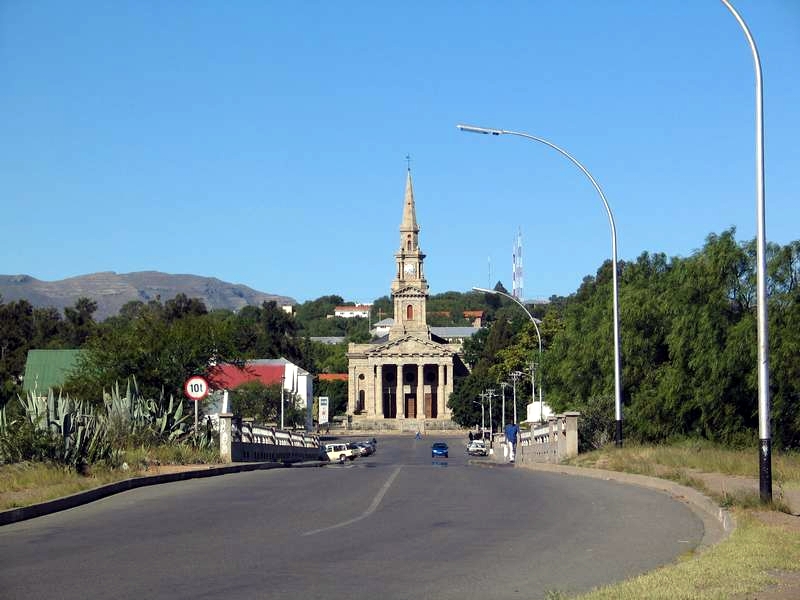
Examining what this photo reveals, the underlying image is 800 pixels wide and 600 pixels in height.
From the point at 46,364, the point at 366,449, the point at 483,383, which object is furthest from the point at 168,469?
the point at 483,383

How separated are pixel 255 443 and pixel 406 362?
130513 millimetres

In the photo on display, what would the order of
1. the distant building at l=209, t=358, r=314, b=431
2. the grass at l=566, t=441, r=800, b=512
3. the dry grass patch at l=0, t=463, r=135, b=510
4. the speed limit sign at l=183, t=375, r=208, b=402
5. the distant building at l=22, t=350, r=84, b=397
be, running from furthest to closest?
the distant building at l=209, t=358, r=314, b=431
the distant building at l=22, t=350, r=84, b=397
the speed limit sign at l=183, t=375, r=208, b=402
the grass at l=566, t=441, r=800, b=512
the dry grass patch at l=0, t=463, r=135, b=510

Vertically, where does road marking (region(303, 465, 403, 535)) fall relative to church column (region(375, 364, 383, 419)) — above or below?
below

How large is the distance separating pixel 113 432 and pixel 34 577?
62.0 ft

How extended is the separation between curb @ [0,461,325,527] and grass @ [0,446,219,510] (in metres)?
0.21

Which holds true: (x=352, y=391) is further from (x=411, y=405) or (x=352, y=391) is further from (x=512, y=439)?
(x=512, y=439)

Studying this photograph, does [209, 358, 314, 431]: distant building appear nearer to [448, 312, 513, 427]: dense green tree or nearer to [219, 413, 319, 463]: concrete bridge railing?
[448, 312, 513, 427]: dense green tree

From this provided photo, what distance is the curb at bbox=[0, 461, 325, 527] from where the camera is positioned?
16.3 metres

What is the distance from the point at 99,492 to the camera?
2023cm

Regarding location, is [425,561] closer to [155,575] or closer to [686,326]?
[155,575]

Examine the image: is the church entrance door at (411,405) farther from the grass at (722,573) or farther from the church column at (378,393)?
the grass at (722,573)

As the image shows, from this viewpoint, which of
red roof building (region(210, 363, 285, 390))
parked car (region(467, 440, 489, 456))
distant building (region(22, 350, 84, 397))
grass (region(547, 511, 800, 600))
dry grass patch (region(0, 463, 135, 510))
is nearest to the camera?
grass (region(547, 511, 800, 600))

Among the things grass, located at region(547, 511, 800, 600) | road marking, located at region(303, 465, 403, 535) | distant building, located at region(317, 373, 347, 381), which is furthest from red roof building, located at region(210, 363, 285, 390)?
grass, located at region(547, 511, 800, 600)

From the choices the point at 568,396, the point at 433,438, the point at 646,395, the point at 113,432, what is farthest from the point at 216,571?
the point at 433,438
